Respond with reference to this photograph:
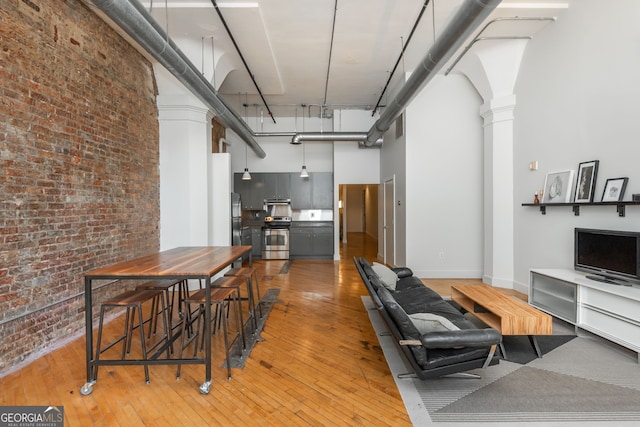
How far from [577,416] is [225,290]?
2.77m

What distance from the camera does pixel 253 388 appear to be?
2359 mm

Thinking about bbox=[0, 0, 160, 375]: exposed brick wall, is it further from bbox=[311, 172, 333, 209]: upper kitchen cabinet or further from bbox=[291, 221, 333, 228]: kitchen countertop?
bbox=[311, 172, 333, 209]: upper kitchen cabinet

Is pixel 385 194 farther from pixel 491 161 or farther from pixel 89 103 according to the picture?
pixel 89 103

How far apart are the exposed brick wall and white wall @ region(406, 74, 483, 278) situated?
4716mm

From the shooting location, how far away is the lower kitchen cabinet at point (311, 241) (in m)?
8.40

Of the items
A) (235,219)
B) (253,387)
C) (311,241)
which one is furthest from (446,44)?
(311,241)

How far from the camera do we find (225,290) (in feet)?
9.31

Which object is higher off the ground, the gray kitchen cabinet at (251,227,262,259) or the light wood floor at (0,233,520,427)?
the gray kitchen cabinet at (251,227,262,259)

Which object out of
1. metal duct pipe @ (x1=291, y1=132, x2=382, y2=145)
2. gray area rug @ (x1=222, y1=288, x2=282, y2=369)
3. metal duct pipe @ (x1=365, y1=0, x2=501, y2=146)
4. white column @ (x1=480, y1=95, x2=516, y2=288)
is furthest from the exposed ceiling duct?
gray area rug @ (x1=222, y1=288, x2=282, y2=369)

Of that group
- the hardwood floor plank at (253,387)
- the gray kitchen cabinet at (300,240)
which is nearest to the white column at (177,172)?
the hardwood floor plank at (253,387)

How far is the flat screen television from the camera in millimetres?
2980

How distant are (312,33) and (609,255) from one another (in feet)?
15.0

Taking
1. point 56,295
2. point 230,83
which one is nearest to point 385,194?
point 230,83

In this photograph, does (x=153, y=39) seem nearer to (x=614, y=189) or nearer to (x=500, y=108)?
(x=614, y=189)
